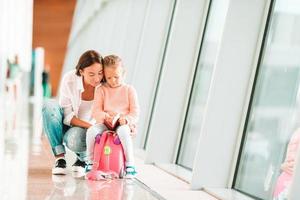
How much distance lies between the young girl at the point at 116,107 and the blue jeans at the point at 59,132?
163 millimetres

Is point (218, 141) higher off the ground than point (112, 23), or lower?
lower

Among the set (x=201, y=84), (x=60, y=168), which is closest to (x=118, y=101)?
(x=60, y=168)

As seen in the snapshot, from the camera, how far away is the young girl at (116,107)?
4281mm

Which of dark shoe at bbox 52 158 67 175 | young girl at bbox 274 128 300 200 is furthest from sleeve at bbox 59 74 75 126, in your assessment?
young girl at bbox 274 128 300 200

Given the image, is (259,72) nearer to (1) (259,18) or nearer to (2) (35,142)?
(1) (259,18)

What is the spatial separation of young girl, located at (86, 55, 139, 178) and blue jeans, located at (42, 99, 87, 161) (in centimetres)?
16

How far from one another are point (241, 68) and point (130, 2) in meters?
5.03

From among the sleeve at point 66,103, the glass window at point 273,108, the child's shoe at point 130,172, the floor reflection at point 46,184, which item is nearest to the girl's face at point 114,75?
the sleeve at point 66,103

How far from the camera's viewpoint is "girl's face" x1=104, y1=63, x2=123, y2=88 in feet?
14.2

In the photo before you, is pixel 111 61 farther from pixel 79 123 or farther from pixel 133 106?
pixel 79 123

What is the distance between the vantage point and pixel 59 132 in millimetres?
4547

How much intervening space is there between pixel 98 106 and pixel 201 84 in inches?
51.3

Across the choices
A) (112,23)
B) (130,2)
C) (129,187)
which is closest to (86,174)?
(129,187)

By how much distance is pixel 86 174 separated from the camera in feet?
14.2
